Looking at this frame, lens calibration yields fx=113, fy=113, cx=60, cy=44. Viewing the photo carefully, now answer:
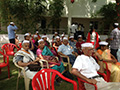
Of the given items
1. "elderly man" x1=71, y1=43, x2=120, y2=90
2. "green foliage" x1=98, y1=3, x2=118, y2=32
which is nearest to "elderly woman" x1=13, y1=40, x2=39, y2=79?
"elderly man" x1=71, y1=43, x2=120, y2=90

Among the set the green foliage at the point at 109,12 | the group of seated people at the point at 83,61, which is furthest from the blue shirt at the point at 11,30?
the green foliage at the point at 109,12

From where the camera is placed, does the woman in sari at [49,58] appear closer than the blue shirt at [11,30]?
Yes

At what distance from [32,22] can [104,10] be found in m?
7.06

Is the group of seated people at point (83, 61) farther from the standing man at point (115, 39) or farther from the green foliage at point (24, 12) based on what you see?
the green foliage at point (24, 12)

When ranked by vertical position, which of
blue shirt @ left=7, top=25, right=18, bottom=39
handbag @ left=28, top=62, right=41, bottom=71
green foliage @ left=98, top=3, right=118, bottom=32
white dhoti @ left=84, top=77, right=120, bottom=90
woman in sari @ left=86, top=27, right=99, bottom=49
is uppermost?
green foliage @ left=98, top=3, right=118, bottom=32

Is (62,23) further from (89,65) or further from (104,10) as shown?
(89,65)

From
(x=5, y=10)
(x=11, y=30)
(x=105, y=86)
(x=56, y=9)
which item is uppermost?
(x=56, y=9)

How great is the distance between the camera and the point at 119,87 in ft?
6.06

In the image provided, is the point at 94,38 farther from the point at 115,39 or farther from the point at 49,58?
the point at 49,58

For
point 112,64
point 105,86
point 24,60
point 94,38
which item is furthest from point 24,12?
point 105,86

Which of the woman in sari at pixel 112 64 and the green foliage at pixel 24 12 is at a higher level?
the green foliage at pixel 24 12

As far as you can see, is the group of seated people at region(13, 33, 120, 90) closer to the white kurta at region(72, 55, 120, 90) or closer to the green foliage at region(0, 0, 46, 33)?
the white kurta at region(72, 55, 120, 90)

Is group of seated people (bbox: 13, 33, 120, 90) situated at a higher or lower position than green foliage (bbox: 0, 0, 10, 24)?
lower

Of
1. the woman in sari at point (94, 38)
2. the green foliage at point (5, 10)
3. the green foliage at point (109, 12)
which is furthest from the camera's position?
the green foliage at point (109, 12)
